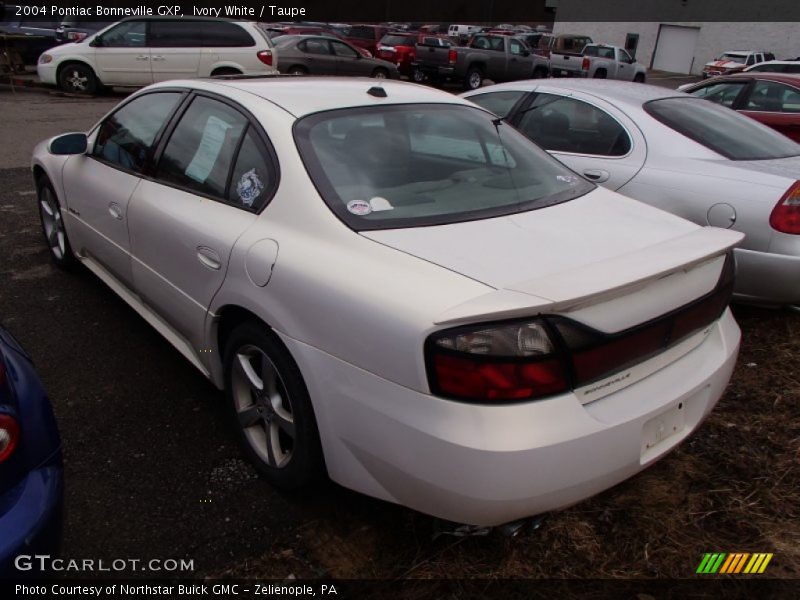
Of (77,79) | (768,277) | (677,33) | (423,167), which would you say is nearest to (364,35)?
(77,79)

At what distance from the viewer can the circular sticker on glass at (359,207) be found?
2.35 metres

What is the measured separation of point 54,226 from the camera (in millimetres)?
4594

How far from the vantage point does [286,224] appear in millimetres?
2410

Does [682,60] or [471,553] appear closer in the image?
[471,553]

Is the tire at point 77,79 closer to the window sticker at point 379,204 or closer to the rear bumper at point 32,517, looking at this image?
the window sticker at point 379,204

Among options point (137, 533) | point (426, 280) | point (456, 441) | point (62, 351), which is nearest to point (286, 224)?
point (426, 280)

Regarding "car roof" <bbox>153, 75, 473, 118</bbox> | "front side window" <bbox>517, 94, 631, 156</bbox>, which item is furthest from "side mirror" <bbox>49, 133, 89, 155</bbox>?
"front side window" <bbox>517, 94, 631, 156</bbox>

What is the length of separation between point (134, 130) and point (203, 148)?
0.85m

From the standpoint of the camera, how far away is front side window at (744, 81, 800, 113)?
8477 millimetres

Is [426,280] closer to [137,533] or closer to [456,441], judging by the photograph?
[456,441]

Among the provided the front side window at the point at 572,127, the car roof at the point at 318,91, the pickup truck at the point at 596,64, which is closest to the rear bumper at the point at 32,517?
the car roof at the point at 318,91

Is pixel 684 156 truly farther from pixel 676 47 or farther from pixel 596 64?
pixel 676 47

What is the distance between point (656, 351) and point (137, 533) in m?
1.95

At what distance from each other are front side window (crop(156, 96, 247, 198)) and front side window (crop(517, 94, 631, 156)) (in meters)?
2.62
